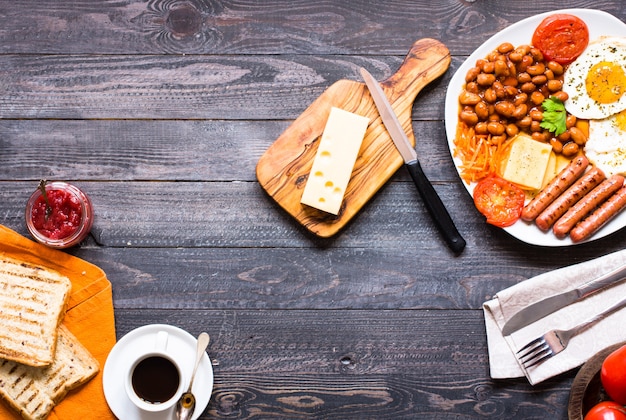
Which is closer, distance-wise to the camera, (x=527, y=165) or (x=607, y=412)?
(x=607, y=412)

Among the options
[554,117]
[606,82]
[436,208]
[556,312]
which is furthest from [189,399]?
[606,82]

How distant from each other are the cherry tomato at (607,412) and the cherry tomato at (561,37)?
3.70 ft

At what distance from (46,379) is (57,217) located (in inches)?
21.0

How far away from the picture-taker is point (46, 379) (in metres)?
2.16

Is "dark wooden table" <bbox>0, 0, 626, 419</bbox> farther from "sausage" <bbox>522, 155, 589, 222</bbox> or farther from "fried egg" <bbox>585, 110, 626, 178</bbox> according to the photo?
"fried egg" <bbox>585, 110, 626, 178</bbox>

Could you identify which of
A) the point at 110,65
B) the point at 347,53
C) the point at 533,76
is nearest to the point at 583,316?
the point at 533,76

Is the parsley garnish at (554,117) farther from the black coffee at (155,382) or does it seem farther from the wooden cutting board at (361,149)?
the black coffee at (155,382)

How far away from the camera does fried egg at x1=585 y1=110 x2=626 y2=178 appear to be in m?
2.21

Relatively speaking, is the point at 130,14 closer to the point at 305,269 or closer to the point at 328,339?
the point at 305,269

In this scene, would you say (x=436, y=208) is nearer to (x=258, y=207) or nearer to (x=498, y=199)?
(x=498, y=199)

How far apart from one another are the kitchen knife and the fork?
1.32 ft

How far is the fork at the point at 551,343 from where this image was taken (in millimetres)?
2191

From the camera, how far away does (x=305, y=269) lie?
2.28 m

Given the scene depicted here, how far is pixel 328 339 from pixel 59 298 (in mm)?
918
